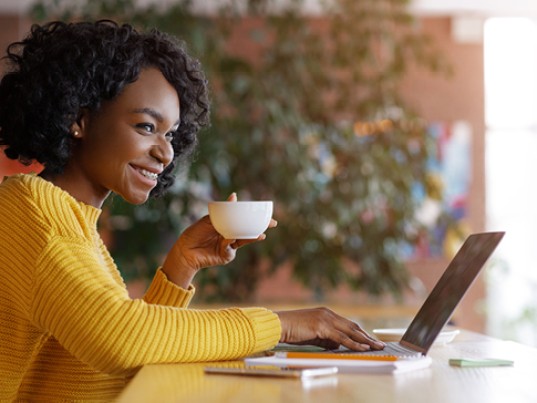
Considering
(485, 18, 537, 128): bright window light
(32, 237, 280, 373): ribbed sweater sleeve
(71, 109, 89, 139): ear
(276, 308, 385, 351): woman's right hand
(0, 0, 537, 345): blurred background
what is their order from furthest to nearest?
(485, 18, 537, 128): bright window light, (0, 0, 537, 345): blurred background, (71, 109, 89, 139): ear, (276, 308, 385, 351): woman's right hand, (32, 237, 280, 373): ribbed sweater sleeve

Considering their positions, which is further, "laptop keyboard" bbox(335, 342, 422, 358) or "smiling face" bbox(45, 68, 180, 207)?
"smiling face" bbox(45, 68, 180, 207)

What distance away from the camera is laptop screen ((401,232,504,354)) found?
1392 millimetres

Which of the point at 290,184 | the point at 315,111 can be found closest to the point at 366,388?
the point at 290,184

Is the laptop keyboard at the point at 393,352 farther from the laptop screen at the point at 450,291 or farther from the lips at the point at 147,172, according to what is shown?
the lips at the point at 147,172

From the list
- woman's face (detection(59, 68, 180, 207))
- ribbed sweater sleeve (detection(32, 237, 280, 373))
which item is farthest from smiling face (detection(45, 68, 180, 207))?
ribbed sweater sleeve (detection(32, 237, 280, 373))

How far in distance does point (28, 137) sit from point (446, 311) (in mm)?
767

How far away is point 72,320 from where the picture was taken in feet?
4.33

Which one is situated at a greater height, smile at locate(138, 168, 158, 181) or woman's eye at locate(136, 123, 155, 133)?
woman's eye at locate(136, 123, 155, 133)

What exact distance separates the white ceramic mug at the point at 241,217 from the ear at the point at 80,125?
262mm

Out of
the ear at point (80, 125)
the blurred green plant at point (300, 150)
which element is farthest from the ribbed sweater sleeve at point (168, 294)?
the blurred green plant at point (300, 150)

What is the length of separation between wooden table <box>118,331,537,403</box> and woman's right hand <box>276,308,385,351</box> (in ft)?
0.48

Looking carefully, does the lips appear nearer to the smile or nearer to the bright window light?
the smile

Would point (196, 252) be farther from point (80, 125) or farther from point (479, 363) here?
point (479, 363)

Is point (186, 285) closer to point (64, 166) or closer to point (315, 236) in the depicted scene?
point (64, 166)
